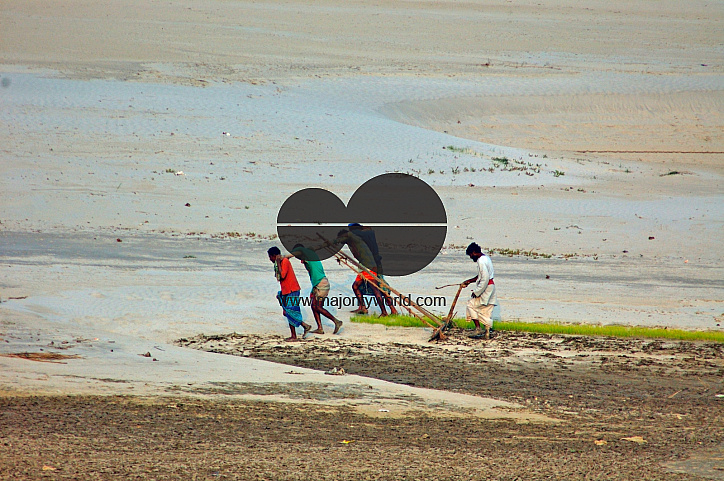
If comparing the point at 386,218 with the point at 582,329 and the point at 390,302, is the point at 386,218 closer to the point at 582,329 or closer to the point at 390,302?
the point at 390,302

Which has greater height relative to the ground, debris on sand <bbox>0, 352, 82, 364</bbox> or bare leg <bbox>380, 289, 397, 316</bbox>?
bare leg <bbox>380, 289, 397, 316</bbox>

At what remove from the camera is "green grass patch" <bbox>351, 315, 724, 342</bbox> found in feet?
42.6

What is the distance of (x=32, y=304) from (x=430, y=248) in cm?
907

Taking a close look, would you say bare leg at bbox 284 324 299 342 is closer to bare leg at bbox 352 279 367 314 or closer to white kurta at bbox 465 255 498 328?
bare leg at bbox 352 279 367 314

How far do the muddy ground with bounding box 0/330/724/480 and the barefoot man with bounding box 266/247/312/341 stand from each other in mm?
1396

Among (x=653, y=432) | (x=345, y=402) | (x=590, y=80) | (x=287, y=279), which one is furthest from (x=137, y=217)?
(x=590, y=80)

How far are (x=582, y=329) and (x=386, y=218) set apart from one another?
9.92 m

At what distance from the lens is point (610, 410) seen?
922cm

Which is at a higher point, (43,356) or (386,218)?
(386,218)

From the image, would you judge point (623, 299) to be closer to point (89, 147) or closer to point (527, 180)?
point (527, 180)

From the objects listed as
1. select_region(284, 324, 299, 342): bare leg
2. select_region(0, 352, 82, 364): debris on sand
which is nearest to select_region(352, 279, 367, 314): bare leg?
select_region(284, 324, 299, 342): bare leg

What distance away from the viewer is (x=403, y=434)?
788cm

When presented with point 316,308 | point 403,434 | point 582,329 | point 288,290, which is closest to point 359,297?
point 316,308

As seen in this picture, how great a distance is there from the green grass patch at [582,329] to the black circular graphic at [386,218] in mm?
3187
